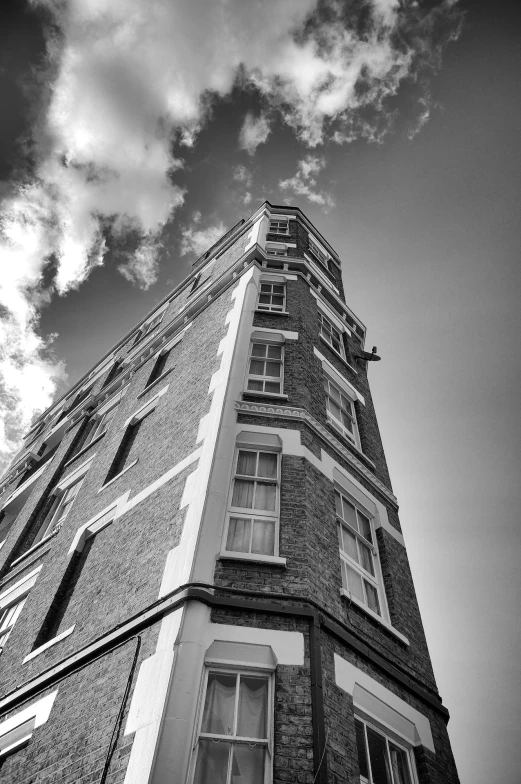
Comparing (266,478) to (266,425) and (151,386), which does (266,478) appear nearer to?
(266,425)

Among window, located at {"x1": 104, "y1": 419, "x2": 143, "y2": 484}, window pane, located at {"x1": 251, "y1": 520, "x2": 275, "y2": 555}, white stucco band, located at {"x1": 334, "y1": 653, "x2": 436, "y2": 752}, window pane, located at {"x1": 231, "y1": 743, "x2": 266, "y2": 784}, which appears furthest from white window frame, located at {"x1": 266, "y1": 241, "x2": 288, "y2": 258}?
window pane, located at {"x1": 231, "y1": 743, "x2": 266, "y2": 784}

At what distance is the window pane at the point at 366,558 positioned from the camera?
9.49 meters

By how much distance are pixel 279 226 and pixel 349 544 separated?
49.5 ft

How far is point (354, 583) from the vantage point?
8812mm

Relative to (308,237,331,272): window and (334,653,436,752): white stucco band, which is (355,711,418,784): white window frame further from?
(308,237,331,272): window

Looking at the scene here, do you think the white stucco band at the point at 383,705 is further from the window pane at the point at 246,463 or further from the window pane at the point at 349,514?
the window pane at the point at 246,463

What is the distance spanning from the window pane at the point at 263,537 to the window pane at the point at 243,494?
406mm

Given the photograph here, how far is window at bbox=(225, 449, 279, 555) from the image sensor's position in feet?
26.5

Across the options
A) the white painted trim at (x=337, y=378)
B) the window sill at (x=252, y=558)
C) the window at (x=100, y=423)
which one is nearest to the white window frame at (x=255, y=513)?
the window sill at (x=252, y=558)

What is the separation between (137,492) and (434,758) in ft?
21.4

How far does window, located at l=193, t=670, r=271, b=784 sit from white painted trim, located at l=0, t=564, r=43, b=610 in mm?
7146

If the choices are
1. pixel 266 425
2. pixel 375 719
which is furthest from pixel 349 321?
pixel 375 719

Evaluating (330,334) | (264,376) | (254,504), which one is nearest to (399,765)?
(254,504)

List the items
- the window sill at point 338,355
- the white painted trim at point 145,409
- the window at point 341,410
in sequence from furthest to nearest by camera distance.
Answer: the window sill at point 338,355 → the white painted trim at point 145,409 → the window at point 341,410
